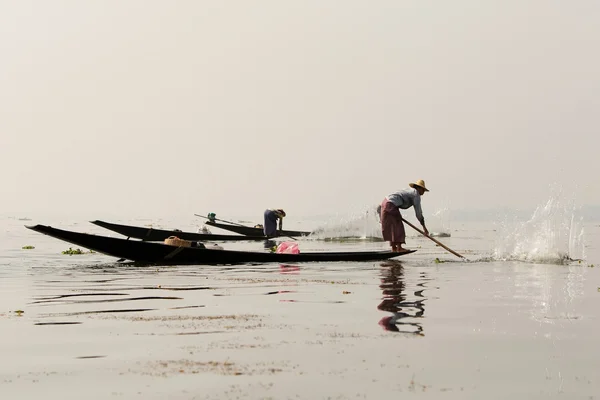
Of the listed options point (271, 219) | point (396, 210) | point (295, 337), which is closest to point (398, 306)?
point (295, 337)

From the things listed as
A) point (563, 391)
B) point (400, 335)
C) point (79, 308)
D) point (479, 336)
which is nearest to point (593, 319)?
point (479, 336)

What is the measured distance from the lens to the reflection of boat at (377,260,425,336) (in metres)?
8.65

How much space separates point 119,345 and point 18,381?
61.3 inches

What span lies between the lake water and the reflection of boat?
1.1 inches

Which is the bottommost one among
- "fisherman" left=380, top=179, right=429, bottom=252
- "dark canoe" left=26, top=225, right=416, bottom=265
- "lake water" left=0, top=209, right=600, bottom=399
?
"lake water" left=0, top=209, right=600, bottom=399

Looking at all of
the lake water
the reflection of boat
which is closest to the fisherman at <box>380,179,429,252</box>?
the reflection of boat

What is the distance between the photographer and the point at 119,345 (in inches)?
290

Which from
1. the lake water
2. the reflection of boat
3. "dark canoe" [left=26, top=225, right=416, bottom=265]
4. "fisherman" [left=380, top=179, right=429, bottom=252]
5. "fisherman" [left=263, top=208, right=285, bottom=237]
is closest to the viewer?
the lake water

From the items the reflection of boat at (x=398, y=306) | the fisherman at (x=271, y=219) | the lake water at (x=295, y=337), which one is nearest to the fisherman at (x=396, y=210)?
the reflection of boat at (x=398, y=306)

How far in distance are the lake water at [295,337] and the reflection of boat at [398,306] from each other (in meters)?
0.03

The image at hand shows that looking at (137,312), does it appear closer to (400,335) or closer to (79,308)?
(79,308)

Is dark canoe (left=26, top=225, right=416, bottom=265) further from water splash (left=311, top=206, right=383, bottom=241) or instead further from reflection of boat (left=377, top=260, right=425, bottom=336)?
water splash (left=311, top=206, right=383, bottom=241)

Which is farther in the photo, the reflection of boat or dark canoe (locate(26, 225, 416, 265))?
dark canoe (locate(26, 225, 416, 265))

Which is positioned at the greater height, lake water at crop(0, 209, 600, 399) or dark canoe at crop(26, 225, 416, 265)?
dark canoe at crop(26, 225, 416, 265)
